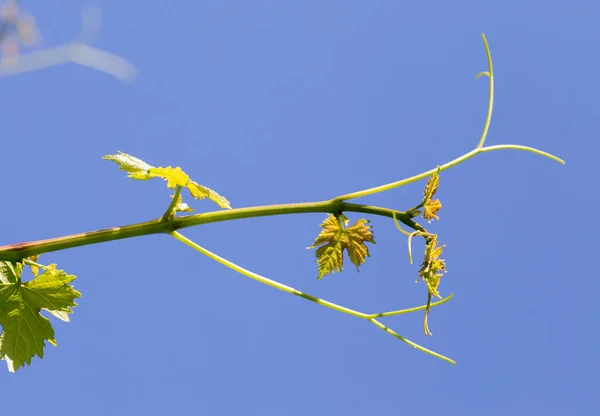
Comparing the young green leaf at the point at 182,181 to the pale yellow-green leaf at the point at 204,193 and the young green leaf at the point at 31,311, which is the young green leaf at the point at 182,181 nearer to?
the pale yellow-green leaf at the point at 204,193

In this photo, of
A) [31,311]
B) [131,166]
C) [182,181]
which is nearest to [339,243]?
[182,181]

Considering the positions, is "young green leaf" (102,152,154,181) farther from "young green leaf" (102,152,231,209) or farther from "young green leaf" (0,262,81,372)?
"young green leaf" (0,262,81,372)

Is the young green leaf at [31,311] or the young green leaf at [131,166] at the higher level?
the young green leaf at [131,166]

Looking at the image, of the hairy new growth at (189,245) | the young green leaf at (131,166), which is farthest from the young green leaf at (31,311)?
the young green leaf at (131,166)

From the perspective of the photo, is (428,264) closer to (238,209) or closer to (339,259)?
(339,259)

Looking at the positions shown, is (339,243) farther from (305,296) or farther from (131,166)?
(131,166)
